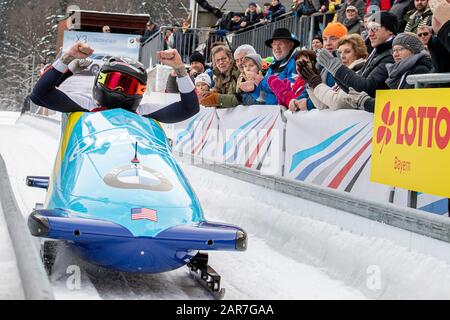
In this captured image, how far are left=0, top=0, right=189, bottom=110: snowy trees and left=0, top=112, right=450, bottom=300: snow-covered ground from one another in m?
40.3

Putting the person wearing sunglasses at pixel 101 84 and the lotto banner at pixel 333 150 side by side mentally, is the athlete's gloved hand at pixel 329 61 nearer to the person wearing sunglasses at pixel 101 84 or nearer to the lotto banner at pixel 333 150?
the lotto banner at pixel 333 150

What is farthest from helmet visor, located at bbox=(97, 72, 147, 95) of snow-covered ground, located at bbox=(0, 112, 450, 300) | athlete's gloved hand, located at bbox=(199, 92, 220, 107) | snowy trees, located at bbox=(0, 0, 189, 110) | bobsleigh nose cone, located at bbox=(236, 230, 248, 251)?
snowy trees, located at bbox=(0, 0, 189, 110)

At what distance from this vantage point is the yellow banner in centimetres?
335

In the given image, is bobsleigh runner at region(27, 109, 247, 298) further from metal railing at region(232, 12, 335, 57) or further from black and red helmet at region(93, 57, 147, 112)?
metal railing at region(232, 12, 335, 57)

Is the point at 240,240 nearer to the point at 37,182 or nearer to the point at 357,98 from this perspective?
the point at 357,98

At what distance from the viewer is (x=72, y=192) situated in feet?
10.9

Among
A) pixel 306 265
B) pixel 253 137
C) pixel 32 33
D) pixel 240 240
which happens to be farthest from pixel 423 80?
pixel 32 33

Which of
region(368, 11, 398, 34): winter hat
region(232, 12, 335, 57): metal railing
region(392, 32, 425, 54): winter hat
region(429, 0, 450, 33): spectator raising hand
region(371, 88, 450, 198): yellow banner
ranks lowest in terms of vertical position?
region(371, 88, 450, 198): yellow banner

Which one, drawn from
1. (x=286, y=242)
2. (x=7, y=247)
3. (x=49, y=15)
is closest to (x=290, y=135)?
(x=286, y=242)

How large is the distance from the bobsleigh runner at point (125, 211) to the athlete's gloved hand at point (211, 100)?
3405 millimetres

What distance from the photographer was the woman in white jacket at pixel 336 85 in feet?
16.3

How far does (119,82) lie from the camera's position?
412cm
